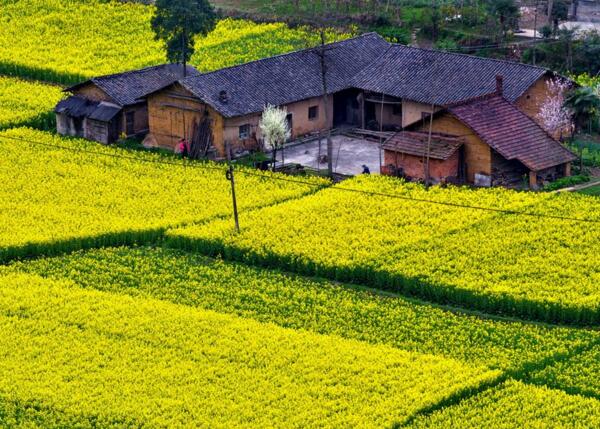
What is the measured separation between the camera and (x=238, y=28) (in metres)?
76.8

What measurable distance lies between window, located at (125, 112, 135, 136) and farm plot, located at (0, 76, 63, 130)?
3.98m

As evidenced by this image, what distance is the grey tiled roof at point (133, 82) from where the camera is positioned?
201ft

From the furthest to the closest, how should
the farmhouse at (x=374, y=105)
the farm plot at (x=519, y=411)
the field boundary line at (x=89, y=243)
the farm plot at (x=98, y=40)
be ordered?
the farm plot at (x=98, y=40), the farmhouse at (x=374, y=105), the field boundary line at (x=89, y=243), the farm plot at (x=519, y=411)

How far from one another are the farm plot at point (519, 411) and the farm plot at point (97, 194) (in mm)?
16268

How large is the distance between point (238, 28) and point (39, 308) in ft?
119

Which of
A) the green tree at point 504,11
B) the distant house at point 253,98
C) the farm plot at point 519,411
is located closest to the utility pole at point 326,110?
the distant house at point 253,98

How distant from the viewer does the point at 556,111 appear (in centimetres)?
5834

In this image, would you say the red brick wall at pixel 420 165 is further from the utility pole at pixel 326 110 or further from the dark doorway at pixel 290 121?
the dark doorway at pixel 290 121

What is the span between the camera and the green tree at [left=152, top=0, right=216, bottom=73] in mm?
63531

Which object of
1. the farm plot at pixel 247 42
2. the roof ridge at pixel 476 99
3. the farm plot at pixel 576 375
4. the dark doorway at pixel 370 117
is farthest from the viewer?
the farm plot at pixel 247 42

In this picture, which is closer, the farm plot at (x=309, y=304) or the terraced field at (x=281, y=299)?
the terraced field at (x=281, y=299)

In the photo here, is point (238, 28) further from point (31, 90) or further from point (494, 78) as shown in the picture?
point (494, 78)

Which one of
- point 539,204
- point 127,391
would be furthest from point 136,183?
point 127,391

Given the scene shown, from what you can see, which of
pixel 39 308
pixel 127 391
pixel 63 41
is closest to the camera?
pixel 127 391
